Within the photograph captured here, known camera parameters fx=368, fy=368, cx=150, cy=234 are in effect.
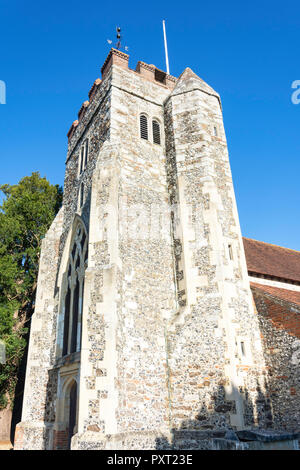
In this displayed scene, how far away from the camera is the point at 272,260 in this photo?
53.2 ft

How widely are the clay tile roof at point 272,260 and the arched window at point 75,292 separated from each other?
6.11 meters

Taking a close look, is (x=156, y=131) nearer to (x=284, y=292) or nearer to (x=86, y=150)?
(x=86, y=150)

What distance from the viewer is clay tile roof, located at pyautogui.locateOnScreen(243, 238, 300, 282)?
14.6 m

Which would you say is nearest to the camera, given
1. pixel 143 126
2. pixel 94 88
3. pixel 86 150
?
pixel 143 126

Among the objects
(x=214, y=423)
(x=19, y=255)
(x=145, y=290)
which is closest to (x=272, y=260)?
(x=145, y=290)

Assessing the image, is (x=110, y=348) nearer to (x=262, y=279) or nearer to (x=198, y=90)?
(x=262, y=279)

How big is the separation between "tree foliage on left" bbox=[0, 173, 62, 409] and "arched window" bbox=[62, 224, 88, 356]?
3592 millimetres

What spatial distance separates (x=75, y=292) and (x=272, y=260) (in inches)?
341

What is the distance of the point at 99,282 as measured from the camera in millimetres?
9844

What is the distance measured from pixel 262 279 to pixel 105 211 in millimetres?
6812

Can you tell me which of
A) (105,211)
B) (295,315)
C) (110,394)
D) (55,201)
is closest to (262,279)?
(295,315)

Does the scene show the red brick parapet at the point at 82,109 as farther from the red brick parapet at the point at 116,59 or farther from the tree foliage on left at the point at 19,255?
the tree foliage on left at the point at 19,255

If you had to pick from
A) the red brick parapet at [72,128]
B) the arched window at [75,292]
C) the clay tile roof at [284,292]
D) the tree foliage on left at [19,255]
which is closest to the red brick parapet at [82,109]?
the red brick parapet at [72,128]

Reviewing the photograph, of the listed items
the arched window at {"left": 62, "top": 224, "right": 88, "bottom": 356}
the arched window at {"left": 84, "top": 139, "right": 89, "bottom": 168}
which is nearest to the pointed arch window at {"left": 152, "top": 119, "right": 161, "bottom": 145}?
the arched window at {"left": 84, "top": 139, "right": 89, "bottom": 168}
